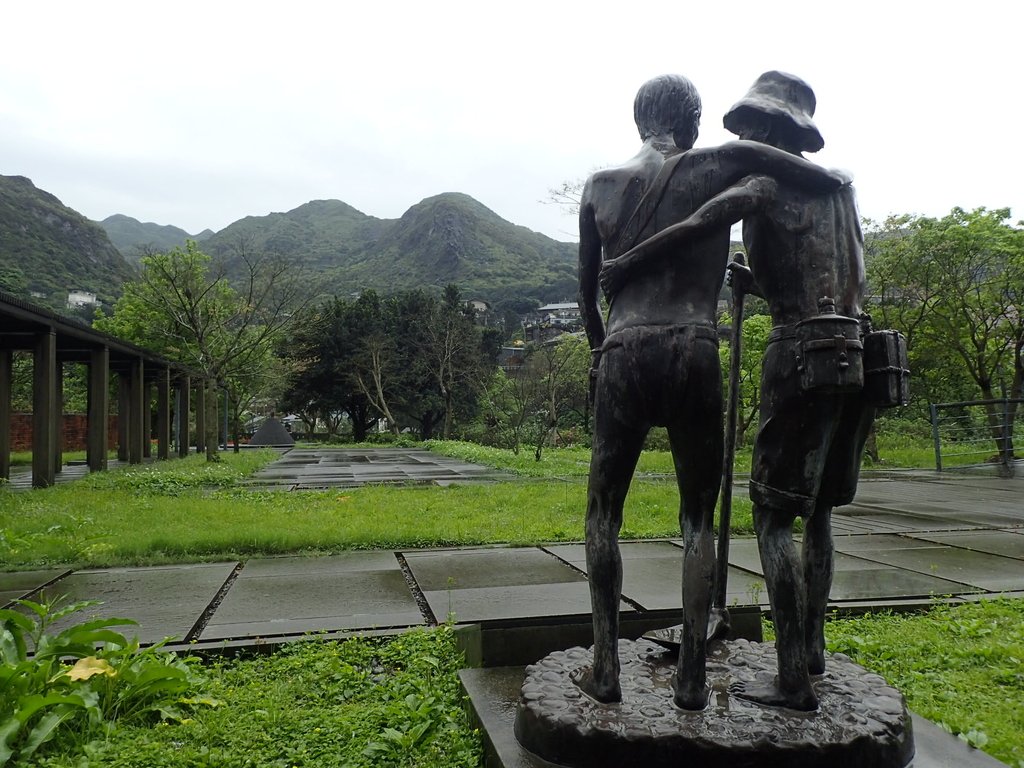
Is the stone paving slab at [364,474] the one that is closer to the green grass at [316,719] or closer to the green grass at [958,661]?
the green grass at [316,719]

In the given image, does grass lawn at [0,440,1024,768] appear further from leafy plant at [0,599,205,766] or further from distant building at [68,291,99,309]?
distant building at [68,291,99,309]

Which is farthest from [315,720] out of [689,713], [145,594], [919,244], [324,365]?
[324,365]

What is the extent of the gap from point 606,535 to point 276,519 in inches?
266

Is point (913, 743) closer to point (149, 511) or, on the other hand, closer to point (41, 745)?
point (41, 745)

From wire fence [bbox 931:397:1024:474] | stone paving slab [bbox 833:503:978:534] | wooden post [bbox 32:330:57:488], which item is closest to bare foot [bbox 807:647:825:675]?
stone paving slab [bbox 833:503:978:534]

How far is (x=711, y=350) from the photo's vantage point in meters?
2.52

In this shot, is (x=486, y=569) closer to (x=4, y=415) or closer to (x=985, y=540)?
(x=985, y=540)

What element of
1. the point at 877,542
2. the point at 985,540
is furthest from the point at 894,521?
the point at 877,542

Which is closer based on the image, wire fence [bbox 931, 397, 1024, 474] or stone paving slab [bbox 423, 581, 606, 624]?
stone paving slab [bbox 423, 581, 606, 624]

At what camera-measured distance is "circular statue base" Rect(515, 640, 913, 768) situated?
7.31 feet

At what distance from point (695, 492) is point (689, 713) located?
2.28 ft

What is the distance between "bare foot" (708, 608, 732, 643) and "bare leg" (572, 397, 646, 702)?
2.16 ft

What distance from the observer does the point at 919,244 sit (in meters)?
16.3

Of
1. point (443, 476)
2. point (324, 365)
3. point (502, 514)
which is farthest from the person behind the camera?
point (324, 365)
